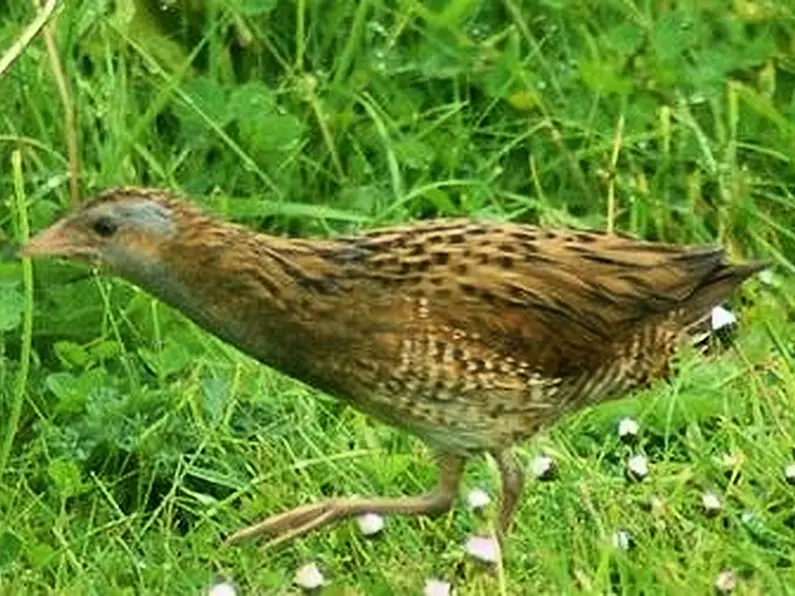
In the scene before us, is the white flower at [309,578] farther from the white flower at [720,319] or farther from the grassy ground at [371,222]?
the white flower at [720,319]

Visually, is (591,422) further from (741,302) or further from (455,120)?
(455,120)

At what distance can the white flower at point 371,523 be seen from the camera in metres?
Result: 6.17

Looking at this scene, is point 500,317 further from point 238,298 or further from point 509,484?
point 238,298

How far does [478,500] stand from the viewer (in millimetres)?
6211

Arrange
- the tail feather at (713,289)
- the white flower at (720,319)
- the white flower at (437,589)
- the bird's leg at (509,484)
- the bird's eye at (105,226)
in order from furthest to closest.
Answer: the white flower at (720,319) < the tail feather at (713,289) < the bird's leg at (509,484) < the bird's eye at (105,226) < the white flower at (437,589)

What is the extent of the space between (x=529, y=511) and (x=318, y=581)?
0.71m

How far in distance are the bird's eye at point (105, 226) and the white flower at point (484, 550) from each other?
847mm

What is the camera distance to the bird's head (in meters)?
5.86

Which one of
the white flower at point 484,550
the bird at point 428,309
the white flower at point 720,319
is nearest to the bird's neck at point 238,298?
the bird at point 428,309

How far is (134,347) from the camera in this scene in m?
6.94

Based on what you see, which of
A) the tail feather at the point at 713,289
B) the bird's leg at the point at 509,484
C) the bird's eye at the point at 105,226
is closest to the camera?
the bird's eye at the point at 105,226

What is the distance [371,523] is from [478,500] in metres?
0.21

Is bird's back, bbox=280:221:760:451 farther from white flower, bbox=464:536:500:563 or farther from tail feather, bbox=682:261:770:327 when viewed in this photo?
white flower, bbox=464:536:500:563

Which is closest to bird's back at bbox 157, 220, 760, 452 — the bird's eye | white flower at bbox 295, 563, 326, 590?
the bird's eye
